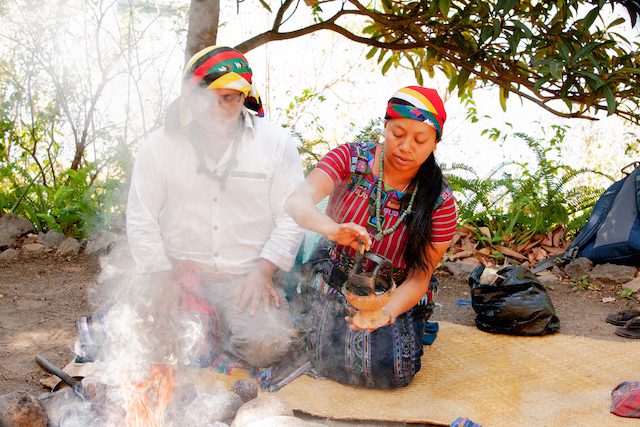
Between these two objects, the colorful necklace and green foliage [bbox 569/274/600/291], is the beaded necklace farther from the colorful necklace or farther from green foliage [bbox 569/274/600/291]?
green foliage [bbox 569/274/600/291]

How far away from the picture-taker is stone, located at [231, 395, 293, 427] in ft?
8.10

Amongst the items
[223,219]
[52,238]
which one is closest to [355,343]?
[223,219]

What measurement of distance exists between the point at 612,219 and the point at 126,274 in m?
3.72

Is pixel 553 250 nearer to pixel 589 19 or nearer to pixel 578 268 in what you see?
pixel 578 268

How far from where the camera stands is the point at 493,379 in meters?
3.28

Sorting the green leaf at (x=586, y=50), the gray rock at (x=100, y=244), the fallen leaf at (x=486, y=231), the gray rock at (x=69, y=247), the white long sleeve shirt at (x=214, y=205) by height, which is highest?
the green leaf at (x=586, y=50)

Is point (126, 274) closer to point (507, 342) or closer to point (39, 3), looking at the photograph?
point (507, 342)

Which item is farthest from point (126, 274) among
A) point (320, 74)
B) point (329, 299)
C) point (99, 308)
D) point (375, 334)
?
point (320, 74)

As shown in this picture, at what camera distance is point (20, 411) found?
238cm

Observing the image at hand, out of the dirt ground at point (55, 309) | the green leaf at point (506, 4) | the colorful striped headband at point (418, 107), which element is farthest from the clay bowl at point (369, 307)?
the green leaf at point (506, 4)

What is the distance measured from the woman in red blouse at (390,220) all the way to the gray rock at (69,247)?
2.88m

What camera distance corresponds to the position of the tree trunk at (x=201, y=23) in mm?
4285

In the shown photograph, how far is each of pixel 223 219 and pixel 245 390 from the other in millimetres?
933

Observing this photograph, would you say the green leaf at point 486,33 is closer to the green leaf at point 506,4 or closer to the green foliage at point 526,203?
the green leaf at point 506,4
